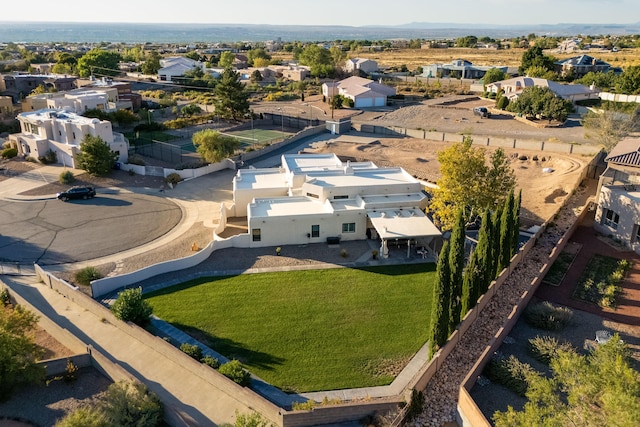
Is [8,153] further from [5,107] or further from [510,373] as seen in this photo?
[510,373]

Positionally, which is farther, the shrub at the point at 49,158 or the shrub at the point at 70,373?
the shrub at the point at 49,158

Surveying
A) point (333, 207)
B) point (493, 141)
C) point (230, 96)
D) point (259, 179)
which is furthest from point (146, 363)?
point (230, 96)

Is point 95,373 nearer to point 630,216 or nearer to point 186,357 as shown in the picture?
point 186,357

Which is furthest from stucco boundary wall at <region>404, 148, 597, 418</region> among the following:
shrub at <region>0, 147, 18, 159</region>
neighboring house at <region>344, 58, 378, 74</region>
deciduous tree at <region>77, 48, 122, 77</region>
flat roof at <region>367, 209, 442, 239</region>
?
deciduous tree at <region>77, 48, 122, 77</region>

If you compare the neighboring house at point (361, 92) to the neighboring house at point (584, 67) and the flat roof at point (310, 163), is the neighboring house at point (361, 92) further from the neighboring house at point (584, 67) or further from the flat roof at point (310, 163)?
the neighboring house at point (584, 67)

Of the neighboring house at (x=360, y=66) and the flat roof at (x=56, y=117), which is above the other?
the neighboring house at (x=360, y=66)

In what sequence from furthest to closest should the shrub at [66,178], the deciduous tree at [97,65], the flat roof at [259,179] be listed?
the deciduous tree at [97,65], the shrub at [66,178], the flat roof at [259,179]

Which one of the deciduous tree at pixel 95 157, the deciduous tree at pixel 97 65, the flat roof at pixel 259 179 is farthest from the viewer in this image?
the deciduous tree at pixel 97 65

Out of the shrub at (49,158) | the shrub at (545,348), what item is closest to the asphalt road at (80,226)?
the shrub at (49,158)
